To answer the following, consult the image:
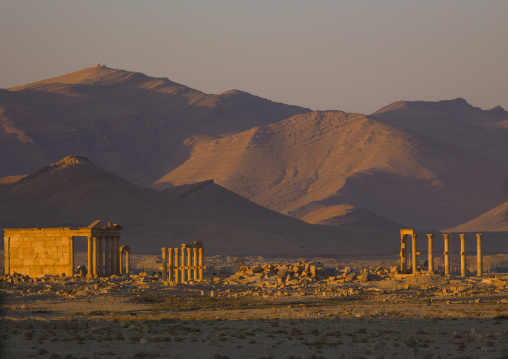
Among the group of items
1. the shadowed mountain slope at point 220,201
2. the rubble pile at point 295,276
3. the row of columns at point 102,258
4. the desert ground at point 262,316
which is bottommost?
the desert ground at point 262,316

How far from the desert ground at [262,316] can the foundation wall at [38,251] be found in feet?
17.7

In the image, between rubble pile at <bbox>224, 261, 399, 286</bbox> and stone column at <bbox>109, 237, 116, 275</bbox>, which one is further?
stone column at <bbox>109, 237, 116, 275</bbox>

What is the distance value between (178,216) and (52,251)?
60846mm

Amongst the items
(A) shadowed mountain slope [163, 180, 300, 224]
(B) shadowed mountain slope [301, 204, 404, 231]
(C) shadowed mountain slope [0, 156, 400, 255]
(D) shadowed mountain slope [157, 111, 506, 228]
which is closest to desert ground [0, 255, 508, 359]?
(C) shadowed mountain slope [0, 156, 400, 255]

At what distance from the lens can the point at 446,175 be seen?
17250 centimetres

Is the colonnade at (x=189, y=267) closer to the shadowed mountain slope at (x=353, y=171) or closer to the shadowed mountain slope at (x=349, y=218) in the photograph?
the shadowed mountain slope at (x=349, y=218)

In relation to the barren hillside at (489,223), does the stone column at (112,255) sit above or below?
below

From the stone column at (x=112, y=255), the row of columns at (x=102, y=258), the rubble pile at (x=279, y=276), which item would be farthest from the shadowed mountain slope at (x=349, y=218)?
the rubble pile at (x=279, y=276)

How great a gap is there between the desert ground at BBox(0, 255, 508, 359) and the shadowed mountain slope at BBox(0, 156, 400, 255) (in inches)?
1770

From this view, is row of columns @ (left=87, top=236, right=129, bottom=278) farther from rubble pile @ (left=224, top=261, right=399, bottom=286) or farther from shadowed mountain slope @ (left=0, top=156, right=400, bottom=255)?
shadowed mountain slope @ (left=0, top=156, right=400, bottom=255)

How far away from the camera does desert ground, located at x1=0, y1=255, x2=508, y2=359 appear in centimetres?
2017

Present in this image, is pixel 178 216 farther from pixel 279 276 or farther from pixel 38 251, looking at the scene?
pixel 279 276

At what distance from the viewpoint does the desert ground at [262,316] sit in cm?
2017

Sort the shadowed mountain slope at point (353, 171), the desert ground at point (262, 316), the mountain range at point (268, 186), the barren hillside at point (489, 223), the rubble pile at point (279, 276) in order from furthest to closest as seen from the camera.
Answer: the shadowed mountain slope at point (353, 171), the barren hillside at point (489, 223), the mountain range at point (268, 186), the rubble pile at point (279, 276), the desert ground at point (262, 316)
